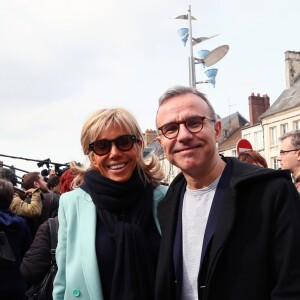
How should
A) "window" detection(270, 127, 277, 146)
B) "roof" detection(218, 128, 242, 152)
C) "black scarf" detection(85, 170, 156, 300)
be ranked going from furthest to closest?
"roof" detection(218, 128, 242, 152) < "window" detection(270, 127, 277, 146) < "black scarf" detection(85, 170, 156, 300)

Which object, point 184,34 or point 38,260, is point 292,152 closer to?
point 38,260

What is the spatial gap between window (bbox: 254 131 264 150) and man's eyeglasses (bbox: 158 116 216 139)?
42281mm

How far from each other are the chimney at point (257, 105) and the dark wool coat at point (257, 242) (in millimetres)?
42894

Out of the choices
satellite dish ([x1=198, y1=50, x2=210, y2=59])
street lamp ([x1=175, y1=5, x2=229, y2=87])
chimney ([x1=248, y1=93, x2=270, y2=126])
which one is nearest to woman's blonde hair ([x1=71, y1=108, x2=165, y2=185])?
street lamp ([x1=175, y1=5, x2=229, y2=87])

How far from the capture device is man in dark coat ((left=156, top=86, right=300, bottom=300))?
199 cm

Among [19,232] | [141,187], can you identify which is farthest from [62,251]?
[19,232]

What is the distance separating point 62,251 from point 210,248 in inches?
40.2

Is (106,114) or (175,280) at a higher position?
(106,114)

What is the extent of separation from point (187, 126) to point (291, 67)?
1687 inches

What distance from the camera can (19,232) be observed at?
4703 mm

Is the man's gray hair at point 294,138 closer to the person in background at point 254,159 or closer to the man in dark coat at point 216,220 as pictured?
the person in background at point 254,159

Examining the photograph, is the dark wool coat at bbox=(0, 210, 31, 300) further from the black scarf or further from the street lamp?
the street lamp

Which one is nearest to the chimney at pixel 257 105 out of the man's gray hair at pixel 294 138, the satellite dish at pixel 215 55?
the satellite dish at pixel 215 55

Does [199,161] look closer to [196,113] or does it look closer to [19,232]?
[196,113]
